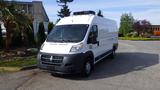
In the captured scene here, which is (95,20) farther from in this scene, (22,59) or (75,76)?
(22,59)

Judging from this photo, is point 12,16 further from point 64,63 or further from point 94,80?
point 94,80

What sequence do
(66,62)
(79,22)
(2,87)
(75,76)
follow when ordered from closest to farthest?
(2,87), (66,62), (75,76), (79,22)

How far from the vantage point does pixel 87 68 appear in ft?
36.8

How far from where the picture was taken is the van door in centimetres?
1169

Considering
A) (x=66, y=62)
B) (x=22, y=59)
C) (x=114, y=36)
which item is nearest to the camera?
(x=66, y=62)

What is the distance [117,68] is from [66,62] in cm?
363

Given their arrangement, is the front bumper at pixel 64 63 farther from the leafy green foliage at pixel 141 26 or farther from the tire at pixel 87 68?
the leafy green foliage at pixel 141 26

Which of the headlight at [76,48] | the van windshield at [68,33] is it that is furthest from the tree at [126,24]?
the headlight at [76,48]

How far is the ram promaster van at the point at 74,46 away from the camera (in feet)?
34.5

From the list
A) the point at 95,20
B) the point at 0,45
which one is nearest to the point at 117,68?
the point at 95,20

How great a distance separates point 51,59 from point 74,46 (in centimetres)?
97

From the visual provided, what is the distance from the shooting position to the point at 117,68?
43.6ft

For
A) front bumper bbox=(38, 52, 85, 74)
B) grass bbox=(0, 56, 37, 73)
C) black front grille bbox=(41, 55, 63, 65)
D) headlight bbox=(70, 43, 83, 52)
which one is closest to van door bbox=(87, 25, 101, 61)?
headlight bbox=(70, 43, 83, 52)

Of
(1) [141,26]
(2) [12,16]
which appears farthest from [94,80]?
(1) [141,26]
